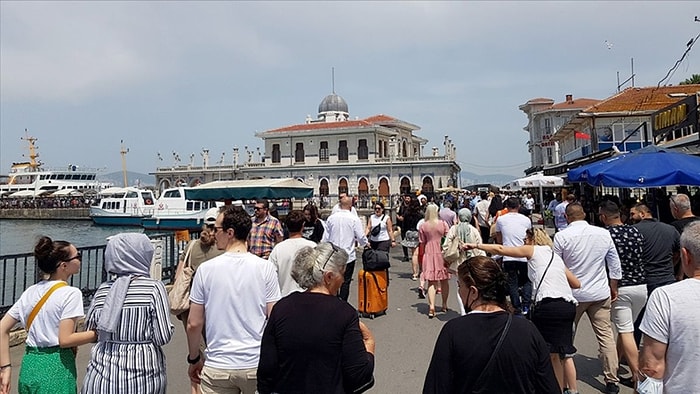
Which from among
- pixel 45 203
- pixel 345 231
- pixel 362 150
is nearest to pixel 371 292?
pixel 345 231

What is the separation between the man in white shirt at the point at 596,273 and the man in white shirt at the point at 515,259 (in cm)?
121

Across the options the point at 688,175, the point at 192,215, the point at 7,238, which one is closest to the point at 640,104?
the point at 688,175

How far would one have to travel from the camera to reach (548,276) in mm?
3615

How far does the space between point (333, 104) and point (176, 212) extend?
105ft

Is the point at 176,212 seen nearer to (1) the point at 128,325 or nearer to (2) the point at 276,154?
(2) the point at 276,154

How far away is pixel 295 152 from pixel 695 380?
1979 inches

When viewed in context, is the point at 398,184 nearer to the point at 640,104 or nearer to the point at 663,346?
the point at 640,104

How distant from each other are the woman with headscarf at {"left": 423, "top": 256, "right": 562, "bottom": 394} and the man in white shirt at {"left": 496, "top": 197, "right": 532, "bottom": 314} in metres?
3.53

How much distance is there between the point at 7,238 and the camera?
118 feet

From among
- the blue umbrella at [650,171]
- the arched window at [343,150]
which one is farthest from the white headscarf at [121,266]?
the arched window at [343,150]

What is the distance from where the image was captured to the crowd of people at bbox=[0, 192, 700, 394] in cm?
197

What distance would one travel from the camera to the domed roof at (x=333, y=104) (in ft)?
198

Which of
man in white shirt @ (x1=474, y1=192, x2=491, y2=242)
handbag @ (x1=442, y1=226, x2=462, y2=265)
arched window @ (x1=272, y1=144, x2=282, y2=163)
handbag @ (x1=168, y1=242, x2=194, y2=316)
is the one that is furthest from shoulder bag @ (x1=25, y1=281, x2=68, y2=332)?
arched window @ (x1=272, y1=144, x2=282, y2=163)

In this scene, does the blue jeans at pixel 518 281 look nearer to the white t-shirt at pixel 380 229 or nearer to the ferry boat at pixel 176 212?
the white t-shirt at pixel 380 229
